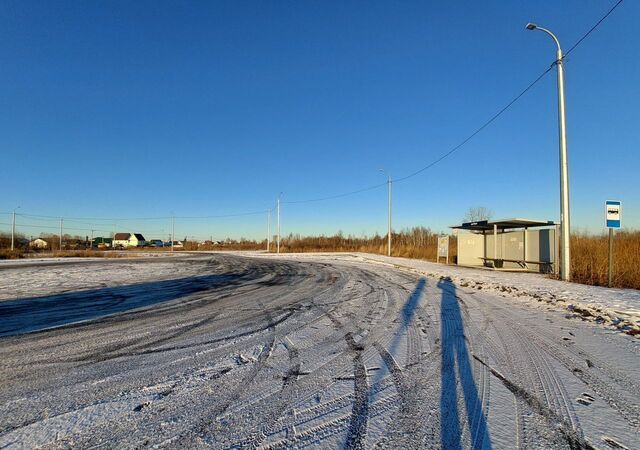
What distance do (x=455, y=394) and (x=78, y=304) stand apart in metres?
9.76

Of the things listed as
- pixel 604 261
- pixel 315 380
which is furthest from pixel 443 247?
pixel 315 380

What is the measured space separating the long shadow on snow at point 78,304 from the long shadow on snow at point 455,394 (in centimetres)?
728

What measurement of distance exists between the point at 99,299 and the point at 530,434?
11.0 meters

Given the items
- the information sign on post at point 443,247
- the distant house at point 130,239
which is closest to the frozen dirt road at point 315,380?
the information sign on post at point 443,247

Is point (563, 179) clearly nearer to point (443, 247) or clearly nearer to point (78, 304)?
point (443, 247)

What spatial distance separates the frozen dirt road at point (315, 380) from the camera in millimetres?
2924

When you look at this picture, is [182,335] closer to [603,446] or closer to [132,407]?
[132,407]

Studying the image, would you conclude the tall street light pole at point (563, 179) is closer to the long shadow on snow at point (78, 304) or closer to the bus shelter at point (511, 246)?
the bus shelter at point (511, 246)

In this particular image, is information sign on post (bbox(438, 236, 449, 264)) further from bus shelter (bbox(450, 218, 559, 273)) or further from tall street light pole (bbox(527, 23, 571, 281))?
tall street light pole (bbox(527, 23, 571, 281))

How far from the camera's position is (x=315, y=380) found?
4062mm

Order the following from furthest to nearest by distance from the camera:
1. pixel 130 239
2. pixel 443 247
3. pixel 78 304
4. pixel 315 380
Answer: pixel 130 239
pixel 443 247
pixel 78 304
pixel 315 380

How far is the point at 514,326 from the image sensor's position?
691 centimetres

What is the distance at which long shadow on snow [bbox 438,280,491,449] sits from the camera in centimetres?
288

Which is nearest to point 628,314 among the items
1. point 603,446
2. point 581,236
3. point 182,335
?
point 603,446
